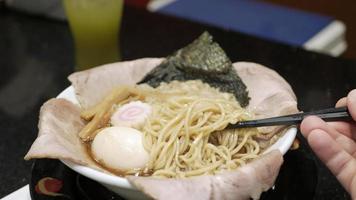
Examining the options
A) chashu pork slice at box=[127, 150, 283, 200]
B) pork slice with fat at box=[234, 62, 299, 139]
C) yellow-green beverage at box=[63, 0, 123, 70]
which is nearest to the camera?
chashu pork slice at box=[127, 150, 283, 200]

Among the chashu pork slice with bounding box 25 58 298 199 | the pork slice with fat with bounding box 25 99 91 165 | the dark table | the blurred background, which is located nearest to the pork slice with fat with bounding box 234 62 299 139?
the chashu pork slice with bounding box 25 58 298 199

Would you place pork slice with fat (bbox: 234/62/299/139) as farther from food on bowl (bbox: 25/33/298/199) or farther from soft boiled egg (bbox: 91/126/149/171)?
soft boiled egg (bbox: 91/126/149/171)

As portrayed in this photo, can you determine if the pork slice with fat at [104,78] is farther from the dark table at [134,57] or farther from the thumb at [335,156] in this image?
the thumb at [335,156]

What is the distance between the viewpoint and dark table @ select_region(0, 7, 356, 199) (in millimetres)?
1105

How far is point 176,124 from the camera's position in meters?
1.05

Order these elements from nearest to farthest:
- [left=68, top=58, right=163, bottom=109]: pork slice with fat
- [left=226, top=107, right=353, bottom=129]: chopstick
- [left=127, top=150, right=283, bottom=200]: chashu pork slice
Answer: [left=127, top=150, right=283, bottom=200]: chashu pork slice < [left=226, top=107, right=353, bottom=129]: chopstick < [left=68, top=58, right=163, bottom=109]: pork slice with fat

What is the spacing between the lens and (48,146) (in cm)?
91

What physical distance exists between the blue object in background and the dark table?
0.73 feet

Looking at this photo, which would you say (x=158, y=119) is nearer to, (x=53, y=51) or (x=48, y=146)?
(x=48, y=146)

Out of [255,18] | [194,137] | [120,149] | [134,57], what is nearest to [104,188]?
[120,149]

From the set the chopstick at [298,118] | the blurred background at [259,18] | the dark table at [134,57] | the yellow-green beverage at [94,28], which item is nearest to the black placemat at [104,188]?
the dark table at [134,57]

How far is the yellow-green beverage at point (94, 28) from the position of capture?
56.7 inches

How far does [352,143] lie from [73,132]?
0.55 metres

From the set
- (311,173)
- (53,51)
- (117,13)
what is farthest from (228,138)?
(53,51)
